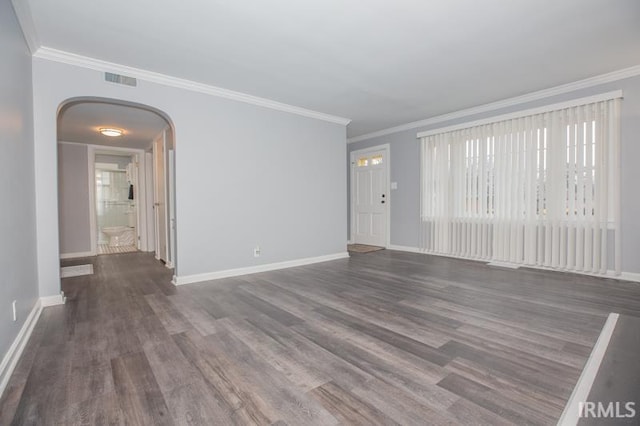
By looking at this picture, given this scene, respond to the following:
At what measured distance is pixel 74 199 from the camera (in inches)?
256

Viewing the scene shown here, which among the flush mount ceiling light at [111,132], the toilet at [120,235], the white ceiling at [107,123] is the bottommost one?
the toilet at [120,235]

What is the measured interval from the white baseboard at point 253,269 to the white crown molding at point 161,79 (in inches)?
95.5

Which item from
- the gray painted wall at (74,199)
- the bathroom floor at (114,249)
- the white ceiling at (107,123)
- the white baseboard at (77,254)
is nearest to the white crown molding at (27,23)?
the white ceiling at (107,123)

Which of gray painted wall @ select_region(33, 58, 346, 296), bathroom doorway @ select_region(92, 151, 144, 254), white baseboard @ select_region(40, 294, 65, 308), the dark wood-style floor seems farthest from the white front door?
bathroom doorway @ select_region(92, 151, 144, 254)

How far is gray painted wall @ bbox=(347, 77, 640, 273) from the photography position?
3.81m

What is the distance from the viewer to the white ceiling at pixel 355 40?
252cm

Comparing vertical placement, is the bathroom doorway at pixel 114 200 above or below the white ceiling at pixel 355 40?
below

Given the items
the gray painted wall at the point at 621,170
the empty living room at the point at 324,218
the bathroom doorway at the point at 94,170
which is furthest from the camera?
the bathroom doorway at the point at 94,170

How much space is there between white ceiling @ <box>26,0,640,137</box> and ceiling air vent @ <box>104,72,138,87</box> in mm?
189

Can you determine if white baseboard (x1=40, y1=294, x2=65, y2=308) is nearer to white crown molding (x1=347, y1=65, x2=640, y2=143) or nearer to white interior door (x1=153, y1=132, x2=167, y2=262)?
white interior door (x1=153, y1=132, x2=167, y2=262)

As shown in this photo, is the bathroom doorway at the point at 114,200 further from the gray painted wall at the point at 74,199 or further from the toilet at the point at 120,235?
the gray painted wall at the point at 74,199

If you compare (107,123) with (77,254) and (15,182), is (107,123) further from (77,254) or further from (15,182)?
(15,182)

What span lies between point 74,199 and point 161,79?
4415 millimetres

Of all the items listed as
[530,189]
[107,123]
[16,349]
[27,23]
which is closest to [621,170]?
[530,189]
